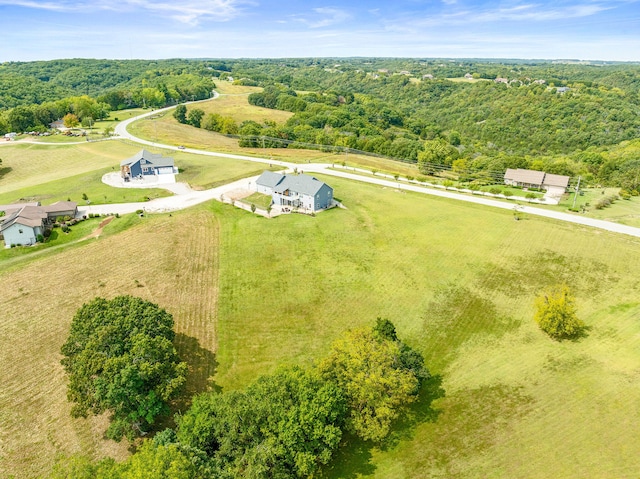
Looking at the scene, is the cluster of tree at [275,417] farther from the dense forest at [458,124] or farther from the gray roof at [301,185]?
the dense forest at [458,124]

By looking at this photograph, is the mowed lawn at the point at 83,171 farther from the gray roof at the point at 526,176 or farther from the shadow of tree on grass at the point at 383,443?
the shadow of tree on grass at the point at 383,443

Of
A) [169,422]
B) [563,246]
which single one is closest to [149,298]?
[169,422]

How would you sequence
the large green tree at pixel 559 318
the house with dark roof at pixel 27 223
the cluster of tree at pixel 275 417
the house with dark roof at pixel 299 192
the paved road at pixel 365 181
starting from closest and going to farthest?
the cluster of tree at pixel 275 417, the large green tree at pixel 559 318, the house with dark roof at pixel 27 223, the paved road at pixel 365 181, the house with dark roof at pixel 299 192

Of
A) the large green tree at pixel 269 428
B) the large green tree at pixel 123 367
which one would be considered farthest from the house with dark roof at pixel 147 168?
the large green tree at pixel 269 428

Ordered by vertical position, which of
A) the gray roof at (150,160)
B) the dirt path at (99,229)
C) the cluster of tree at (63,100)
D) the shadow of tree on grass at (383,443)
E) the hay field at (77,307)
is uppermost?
the cluster of tree at (63,100)

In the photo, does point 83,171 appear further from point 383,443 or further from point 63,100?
point 383,443

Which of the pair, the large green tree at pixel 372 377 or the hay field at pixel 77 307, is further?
the hay field at pixel 77 307

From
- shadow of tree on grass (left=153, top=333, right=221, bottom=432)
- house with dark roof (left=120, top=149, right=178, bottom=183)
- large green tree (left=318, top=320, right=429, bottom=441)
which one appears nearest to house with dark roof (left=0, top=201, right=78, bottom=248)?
house with dark roof (left=120, top=149, right=178, bottom=183)

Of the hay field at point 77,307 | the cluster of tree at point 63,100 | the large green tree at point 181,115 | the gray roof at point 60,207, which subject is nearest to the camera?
the hay field at point 77,307

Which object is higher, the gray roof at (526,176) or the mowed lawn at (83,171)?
the gray roof at (526,176)
